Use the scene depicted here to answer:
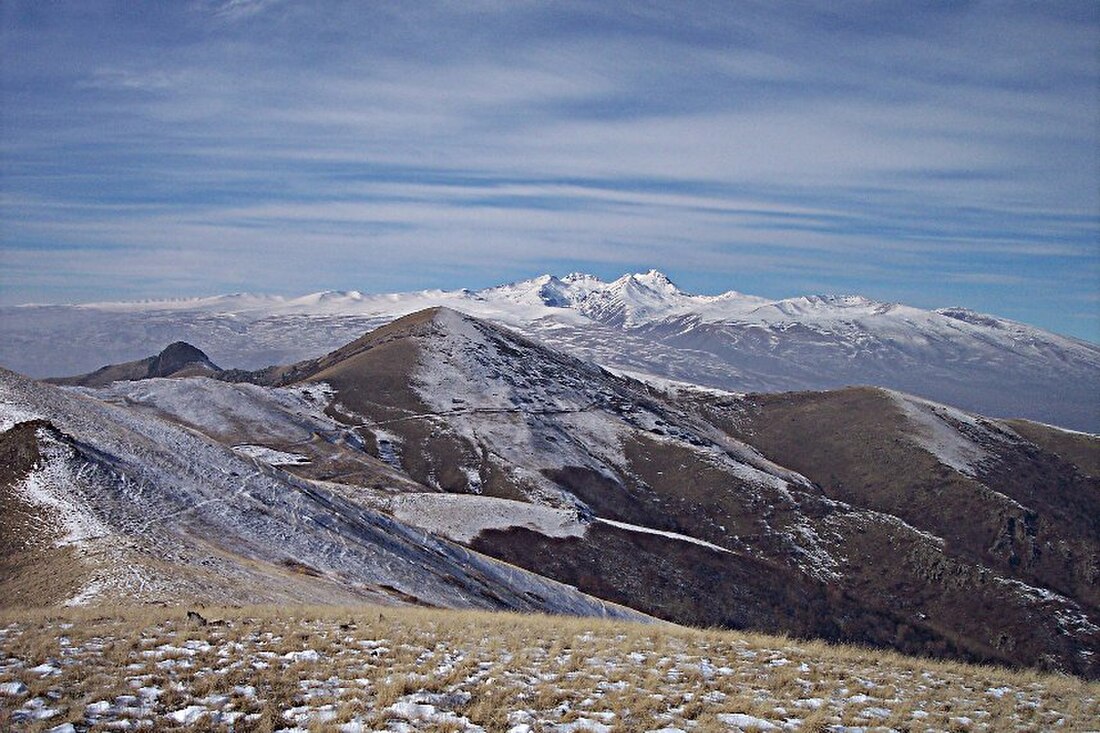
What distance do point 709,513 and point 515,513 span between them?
5964cm

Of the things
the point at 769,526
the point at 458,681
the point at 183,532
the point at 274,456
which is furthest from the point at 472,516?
the point at 458,681

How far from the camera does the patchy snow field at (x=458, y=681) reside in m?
14.9

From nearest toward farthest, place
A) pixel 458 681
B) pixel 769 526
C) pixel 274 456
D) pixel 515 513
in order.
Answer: pixel 458 681 < pixel 515 513 < pixel 274 456 < pixel 769 526

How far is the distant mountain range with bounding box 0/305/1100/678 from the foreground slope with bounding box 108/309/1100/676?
0.53m

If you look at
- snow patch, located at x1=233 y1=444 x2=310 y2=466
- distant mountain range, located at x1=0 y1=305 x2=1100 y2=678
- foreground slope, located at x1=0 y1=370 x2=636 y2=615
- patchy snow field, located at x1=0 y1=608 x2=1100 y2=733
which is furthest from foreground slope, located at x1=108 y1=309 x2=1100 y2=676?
patchy snow field, located at x1=0 y1=608 x2=1100 y2=733

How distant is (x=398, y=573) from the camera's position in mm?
51188

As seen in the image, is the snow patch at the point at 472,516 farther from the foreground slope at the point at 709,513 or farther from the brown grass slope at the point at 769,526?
the brown grass slope at the point at 769,526

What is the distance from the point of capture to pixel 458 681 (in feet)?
57.2

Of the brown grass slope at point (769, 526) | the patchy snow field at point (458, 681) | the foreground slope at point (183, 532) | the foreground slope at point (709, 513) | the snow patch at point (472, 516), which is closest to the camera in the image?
the patchy snow field at point (458, 681)

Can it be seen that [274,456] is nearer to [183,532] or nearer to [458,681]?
[183,532]

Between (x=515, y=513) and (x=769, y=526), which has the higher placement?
(x=515, y=513)

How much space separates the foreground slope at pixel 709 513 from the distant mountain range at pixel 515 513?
20.8 inches

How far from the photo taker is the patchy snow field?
48.8 ft

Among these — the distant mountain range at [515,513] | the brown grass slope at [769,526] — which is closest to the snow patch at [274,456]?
the distant mountain range at [515,513]
